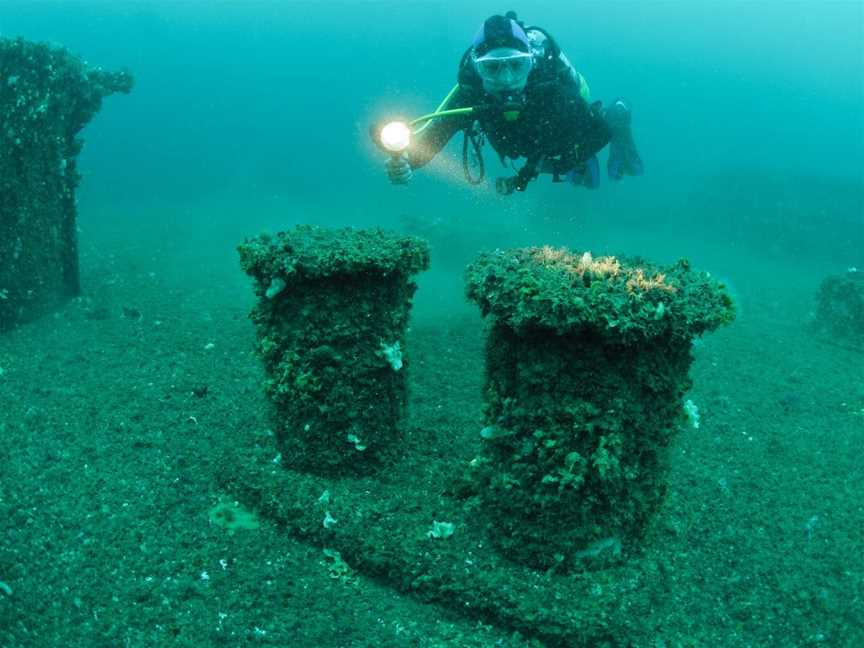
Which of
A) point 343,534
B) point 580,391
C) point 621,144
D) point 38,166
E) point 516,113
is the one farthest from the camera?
point 621,144

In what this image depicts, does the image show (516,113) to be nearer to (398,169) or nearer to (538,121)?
(538,121)

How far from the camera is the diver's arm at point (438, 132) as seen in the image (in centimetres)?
703

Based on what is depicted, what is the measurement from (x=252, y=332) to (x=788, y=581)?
6.57 metres

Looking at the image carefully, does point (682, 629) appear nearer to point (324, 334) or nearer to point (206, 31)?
point (324, 334)

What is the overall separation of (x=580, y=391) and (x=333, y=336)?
174 cm

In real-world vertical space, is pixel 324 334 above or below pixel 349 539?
above

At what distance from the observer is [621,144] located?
8469mm

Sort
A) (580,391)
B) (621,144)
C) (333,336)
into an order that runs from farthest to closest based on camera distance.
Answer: (621,144) < (333,336) < (580,391)

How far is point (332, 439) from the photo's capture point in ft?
14.7

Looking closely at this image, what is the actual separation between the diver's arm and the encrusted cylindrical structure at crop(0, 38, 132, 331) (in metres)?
4.77

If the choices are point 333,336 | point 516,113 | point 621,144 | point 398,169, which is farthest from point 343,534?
point 621,144

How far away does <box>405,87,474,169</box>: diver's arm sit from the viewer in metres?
7.03

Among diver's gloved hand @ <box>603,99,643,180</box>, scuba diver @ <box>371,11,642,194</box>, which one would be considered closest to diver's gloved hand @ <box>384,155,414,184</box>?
scuba diver @ <box>371,11,642,194</box>

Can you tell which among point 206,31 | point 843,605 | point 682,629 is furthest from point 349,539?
point 206,31
